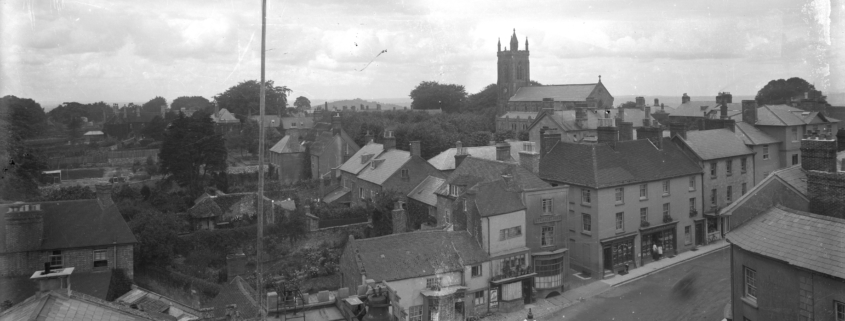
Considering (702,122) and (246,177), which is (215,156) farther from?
(702,122)

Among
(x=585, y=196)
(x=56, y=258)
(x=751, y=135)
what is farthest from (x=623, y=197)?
(x=56, y=258)

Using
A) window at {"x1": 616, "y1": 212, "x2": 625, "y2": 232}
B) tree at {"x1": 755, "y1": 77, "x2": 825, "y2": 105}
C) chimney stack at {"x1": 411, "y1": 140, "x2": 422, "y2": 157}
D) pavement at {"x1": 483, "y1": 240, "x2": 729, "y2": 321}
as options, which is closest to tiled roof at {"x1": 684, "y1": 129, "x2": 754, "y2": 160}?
pavement at {"x1": 483, "y1": 240, "x2": 729, "y2": 321}

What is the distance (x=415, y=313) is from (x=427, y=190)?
42.2ft

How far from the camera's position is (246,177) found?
50.0 meters

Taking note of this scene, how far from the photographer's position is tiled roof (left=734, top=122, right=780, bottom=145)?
39.3 m

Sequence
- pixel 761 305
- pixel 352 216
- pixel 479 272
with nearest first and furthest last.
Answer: pixel 761 305
pixel 479 272
pixel 352 216

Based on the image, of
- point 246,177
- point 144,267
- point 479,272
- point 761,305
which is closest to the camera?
point 761,305

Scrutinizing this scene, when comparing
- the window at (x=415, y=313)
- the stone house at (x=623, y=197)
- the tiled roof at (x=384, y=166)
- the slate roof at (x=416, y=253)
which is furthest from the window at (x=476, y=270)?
the tiled roof at (x=384, y=166)

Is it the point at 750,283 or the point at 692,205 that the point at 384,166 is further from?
the point at 750,283

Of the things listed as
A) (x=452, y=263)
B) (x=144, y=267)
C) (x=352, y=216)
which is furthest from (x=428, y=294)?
(x=144, y=267)

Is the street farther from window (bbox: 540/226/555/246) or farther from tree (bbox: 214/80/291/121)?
tree (bbox: 214/80/291/121)

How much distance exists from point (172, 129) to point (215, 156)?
3604 mm

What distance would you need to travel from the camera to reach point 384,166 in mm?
39406

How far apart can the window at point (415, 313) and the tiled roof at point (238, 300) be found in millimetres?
6192
